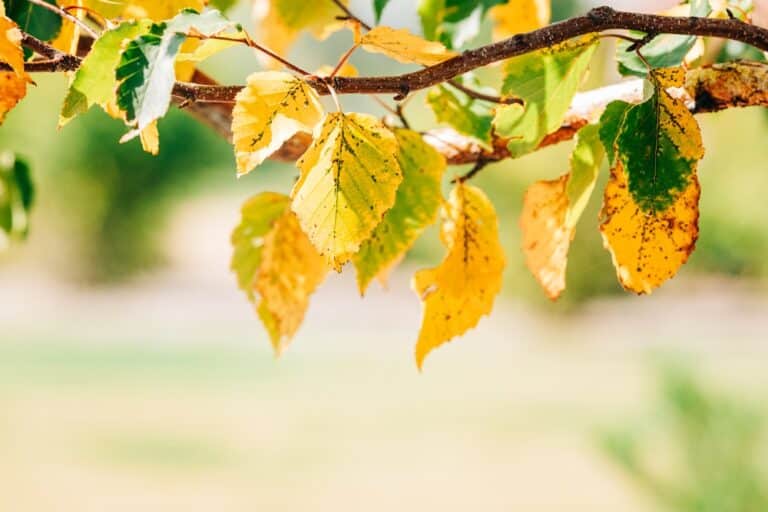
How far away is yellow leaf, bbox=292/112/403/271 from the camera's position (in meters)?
0.22

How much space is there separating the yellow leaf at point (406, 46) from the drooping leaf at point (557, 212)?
0.21 feet

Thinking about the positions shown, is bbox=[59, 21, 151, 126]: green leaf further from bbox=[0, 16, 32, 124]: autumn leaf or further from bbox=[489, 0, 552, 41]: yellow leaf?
bbox=[489, 0, 552, 41]: yellow leaf

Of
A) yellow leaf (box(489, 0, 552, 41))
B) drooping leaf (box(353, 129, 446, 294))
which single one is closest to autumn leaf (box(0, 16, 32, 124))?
drooping leaf (box(353, 129, 446, 294))

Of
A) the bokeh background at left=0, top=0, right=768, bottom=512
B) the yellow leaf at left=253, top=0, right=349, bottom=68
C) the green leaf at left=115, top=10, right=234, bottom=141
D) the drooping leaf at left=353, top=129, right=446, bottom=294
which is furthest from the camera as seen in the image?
the bokeh background at left=0, top=0, right=768, bottom=512

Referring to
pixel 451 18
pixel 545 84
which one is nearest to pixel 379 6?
pixel 451 18

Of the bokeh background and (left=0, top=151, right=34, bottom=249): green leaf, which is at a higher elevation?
(left=0, top=151, right=34, bottom=249): green leaf

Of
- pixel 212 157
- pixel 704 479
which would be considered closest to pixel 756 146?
pixel 704 479

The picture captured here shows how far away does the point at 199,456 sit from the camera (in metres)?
5.17

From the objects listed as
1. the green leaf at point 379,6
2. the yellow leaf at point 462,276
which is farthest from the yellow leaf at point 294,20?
the yellow leaf at point 462,276

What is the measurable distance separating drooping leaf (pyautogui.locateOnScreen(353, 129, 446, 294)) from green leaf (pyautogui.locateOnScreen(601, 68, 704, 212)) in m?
0.08

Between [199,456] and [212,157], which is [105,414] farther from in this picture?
[212,157]

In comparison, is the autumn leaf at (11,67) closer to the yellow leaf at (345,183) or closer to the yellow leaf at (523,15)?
the yellow leaf at (345,183)

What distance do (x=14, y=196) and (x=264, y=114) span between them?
1.07 feet

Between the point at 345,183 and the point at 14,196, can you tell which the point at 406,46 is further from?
the point at 14,196
